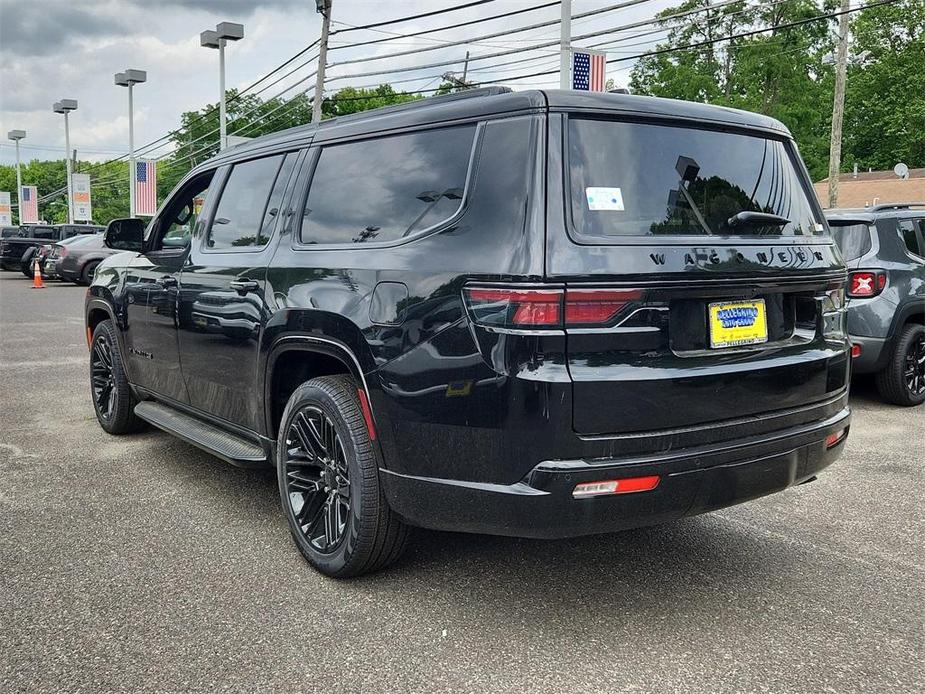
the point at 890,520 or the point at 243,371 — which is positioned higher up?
the point at 243,371

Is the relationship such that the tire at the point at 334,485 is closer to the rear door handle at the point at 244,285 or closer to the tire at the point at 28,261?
A: the rear door handle at the point at 244,285

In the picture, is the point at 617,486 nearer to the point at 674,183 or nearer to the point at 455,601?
the point at 455,601

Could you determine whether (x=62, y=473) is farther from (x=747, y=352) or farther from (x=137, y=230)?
(x=747, y=352)

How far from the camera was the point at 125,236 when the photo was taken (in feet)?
17.1

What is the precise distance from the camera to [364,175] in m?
3.55

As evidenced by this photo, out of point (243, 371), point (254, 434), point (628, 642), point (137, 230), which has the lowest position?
point (628, 642)

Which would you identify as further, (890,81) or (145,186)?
(890,81)

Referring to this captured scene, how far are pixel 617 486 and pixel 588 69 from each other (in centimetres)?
1455

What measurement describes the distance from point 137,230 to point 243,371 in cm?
186

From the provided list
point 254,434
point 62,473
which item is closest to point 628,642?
point 254,434

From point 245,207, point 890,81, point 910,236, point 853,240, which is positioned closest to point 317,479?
point 245,207

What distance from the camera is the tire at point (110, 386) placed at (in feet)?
18.4

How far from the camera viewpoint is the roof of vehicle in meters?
2.93

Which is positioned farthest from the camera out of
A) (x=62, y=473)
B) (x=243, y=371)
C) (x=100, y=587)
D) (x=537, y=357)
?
(x=62, y=473)
